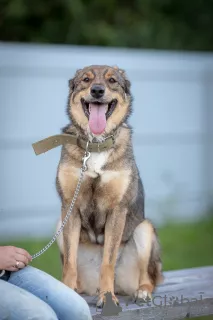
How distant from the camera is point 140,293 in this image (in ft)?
11.0

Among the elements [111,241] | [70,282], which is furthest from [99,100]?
[70,282]

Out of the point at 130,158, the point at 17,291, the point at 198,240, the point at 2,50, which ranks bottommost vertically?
the point at 198,240

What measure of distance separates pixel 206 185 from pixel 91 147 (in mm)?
5632

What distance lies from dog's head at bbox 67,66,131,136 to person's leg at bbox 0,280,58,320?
0.79m

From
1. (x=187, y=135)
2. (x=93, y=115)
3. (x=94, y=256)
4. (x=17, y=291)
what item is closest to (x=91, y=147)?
(x=93, y=115)

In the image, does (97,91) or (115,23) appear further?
(115,23)

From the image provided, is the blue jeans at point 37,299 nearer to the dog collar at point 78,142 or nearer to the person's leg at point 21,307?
the person's leg at point 21,307

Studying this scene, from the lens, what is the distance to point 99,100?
2.99 metres

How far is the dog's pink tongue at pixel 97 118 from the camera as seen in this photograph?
2.92m

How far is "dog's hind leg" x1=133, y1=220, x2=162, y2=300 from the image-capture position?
3.47 metres

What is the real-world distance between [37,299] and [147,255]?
1.07 m

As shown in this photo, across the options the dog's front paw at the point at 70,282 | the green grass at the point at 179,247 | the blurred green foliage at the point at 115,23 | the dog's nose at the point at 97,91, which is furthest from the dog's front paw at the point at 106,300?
the blurred green foliage at the point at 115,23

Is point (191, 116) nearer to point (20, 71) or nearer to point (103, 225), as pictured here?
point (20, 71)

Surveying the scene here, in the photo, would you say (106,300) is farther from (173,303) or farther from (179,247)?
(179,247)
